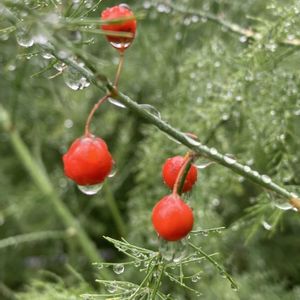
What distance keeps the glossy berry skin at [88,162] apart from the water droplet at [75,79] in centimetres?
10

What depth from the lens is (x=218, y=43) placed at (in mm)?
1548

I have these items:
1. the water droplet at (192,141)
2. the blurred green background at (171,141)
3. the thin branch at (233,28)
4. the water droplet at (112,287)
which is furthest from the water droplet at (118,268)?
the thin branch at (233,28)

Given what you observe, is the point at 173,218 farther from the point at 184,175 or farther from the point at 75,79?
the point at 75,79

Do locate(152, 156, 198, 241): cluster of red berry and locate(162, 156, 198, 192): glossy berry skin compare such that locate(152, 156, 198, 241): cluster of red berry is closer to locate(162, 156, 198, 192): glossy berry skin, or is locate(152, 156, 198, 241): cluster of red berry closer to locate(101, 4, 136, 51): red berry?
locate(162, 156, 198, 192): glossy berry skin

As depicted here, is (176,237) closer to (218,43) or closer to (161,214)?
(161,214)

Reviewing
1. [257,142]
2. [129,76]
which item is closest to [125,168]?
[129,76]

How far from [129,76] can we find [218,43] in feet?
2.31

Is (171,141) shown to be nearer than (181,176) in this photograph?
No

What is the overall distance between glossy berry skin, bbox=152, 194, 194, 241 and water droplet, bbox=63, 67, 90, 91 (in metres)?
0.19

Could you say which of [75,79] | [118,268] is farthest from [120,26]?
[118,268]

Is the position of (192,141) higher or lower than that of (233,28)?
higher

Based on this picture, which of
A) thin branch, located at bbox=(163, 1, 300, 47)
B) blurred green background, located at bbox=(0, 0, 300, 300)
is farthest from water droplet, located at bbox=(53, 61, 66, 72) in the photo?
thin branch, located at bbox=(163, 1, 300, 47)

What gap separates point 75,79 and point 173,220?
0.77 ft

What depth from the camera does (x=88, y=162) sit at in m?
0.75
